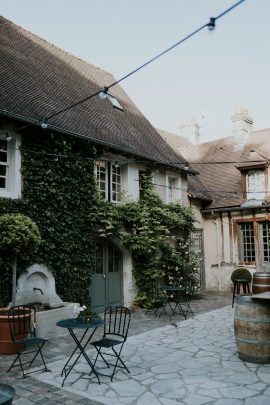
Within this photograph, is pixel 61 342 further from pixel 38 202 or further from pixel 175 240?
pixel 175 240

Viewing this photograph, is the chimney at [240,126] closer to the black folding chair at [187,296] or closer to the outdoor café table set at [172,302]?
the black folding chair at [187,296]

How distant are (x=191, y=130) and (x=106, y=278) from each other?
14.6 metres

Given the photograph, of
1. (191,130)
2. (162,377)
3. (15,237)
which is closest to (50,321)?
(15,237)

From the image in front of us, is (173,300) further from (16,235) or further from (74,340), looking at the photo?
(16,235)

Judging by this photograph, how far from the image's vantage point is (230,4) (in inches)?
136

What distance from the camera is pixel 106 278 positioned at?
1130 cm

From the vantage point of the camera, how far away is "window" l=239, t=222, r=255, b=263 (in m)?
15.6

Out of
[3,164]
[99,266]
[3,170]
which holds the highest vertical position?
[3,164]

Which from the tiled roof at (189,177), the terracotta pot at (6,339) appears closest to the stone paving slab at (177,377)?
the terracotta pot at (6,339)

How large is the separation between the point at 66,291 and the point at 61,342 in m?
2.04

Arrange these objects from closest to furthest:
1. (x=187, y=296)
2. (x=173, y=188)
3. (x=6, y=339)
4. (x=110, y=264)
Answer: (x=6, y=339)
(x=110, y=264)
(x=187, y=296)
(x=173, y=188)

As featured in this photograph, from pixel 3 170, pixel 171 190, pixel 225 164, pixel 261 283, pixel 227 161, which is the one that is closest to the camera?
pixel 3 170

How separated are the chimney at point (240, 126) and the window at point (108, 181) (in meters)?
8.67

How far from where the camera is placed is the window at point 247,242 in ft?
51.0
